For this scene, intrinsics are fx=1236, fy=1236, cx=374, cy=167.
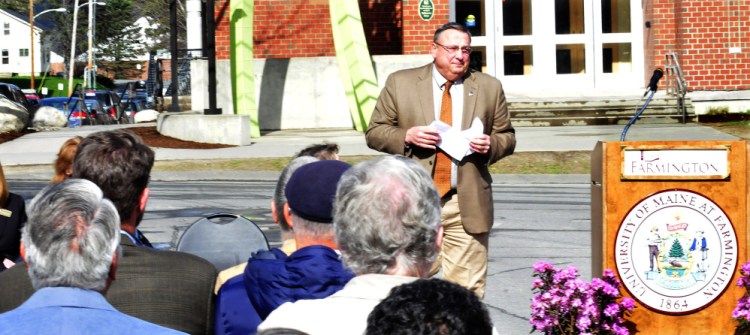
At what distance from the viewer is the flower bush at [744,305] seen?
19.9 ft

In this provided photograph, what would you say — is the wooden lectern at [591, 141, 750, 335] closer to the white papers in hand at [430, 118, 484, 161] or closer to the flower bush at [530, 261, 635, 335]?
the flower bush at [530, 261, 635, 335]

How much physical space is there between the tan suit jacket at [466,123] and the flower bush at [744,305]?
1312 mm

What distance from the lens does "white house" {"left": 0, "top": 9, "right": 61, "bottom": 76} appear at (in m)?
116

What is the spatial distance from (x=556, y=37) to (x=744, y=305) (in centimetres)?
2422

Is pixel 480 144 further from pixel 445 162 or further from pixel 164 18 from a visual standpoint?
pixel 164 18

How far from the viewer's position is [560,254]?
10.6 m

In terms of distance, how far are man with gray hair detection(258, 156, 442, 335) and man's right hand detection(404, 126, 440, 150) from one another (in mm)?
2809

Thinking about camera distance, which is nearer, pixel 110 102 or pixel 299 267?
pixel 299 267

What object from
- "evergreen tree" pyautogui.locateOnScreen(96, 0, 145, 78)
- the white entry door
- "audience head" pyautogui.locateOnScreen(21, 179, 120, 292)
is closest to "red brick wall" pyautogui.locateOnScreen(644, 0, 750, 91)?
the white entry door

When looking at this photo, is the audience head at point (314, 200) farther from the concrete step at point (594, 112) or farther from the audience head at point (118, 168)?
the concrete step at point (594, 112)

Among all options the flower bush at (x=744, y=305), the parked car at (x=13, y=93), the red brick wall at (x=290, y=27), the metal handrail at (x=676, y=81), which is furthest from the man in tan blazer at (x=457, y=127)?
the parked car at (x=13, y=93)

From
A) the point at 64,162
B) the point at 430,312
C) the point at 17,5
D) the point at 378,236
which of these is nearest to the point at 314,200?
the point at 378,236

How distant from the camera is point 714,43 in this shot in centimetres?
2700

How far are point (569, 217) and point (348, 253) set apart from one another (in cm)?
998
